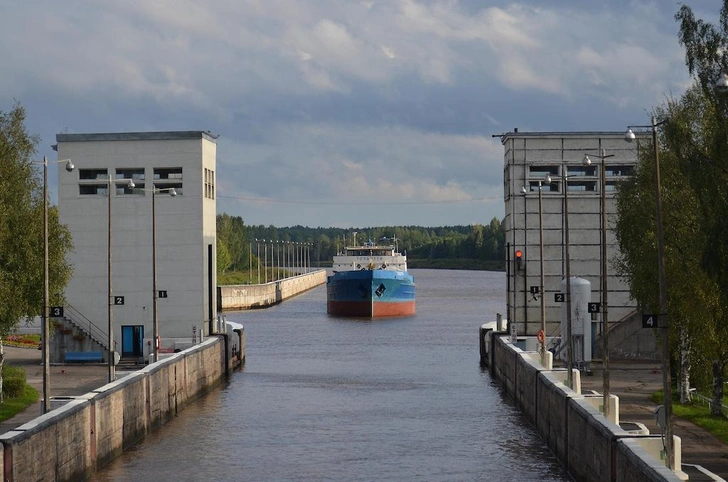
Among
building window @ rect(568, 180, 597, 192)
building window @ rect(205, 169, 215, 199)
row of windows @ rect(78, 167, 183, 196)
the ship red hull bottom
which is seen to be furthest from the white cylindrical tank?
the ship red hull bottom

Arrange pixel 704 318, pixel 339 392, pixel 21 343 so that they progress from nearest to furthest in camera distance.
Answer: pixel 704 318 < pixel 339 392 < pixel 21 343

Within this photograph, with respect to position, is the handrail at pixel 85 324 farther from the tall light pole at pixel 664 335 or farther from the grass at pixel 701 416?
the tall light pole at pixel 664 335

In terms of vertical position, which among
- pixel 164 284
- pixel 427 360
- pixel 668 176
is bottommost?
pixel 427 360

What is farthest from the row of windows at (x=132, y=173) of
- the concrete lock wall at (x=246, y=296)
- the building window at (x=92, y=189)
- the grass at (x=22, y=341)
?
the concrete lock wall at (x=246, y=296)

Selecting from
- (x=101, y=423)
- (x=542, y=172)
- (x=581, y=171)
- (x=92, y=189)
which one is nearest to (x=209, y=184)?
(x=92, y=189)

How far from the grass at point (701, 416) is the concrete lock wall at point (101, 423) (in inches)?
Result: 714

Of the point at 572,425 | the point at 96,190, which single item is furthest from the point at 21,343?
the point at 572,425

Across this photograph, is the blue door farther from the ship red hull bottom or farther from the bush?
the ship red hull bottom

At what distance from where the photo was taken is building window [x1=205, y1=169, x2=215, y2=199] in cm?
6831

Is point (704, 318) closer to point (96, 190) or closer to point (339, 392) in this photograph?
point (339, 392)

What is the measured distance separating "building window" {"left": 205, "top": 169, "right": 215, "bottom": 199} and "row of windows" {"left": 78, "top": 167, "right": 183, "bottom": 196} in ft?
7.64

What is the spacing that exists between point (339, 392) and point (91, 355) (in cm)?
1328

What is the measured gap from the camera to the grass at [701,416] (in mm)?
37378

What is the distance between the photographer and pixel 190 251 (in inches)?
2598
